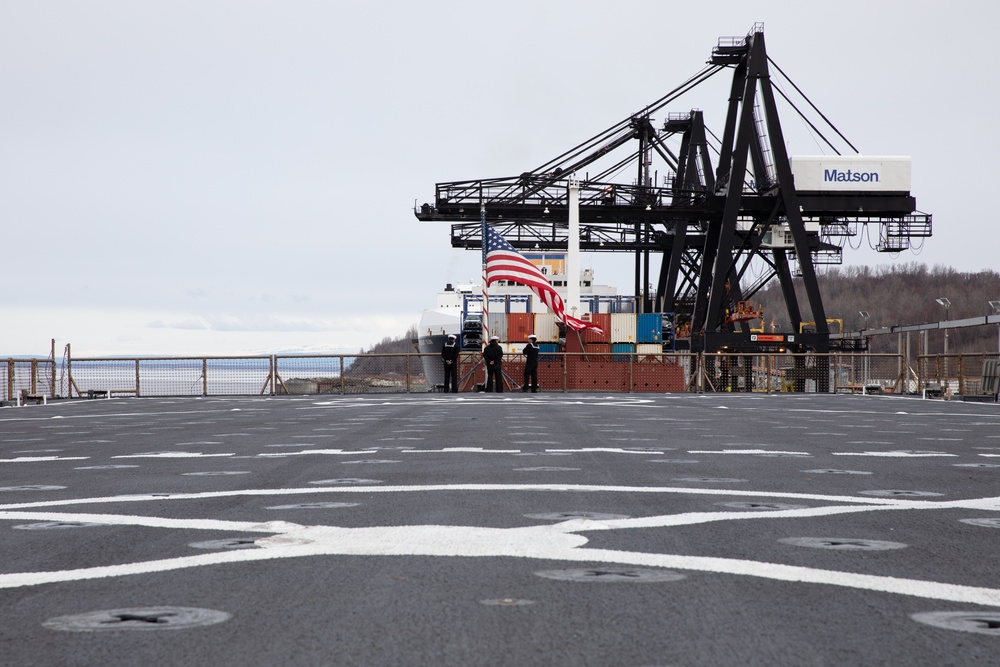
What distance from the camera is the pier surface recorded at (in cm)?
278

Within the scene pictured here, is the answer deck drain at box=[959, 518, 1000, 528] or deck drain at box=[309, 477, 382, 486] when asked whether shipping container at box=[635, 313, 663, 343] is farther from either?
deck drain at box=[959, 518, 1000, 528]

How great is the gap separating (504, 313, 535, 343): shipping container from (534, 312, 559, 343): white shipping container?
322 millimetres

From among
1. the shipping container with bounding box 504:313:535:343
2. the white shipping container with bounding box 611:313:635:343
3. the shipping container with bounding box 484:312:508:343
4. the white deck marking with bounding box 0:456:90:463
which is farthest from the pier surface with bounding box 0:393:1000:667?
the shipping container with bounding box 484:312:508:343

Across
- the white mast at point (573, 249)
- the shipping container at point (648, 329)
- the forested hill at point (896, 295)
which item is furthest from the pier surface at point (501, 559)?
the forested hill at point (896, 295)

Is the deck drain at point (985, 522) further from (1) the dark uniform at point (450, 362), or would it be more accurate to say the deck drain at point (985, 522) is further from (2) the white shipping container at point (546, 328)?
(2) the white shipping container at point (546, 328)

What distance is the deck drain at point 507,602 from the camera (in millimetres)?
3215

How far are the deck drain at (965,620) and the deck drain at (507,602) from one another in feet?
4.04

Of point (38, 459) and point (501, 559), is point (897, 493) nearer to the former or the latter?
point (501, 559)

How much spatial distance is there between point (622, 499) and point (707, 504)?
52 cm

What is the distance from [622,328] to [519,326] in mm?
4892

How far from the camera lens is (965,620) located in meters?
3.04

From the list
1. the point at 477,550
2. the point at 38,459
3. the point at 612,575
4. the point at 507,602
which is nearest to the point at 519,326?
the point at 38,459

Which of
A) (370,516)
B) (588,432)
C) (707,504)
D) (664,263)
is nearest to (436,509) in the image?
(370,516)

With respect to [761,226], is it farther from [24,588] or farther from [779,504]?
[24,588]
